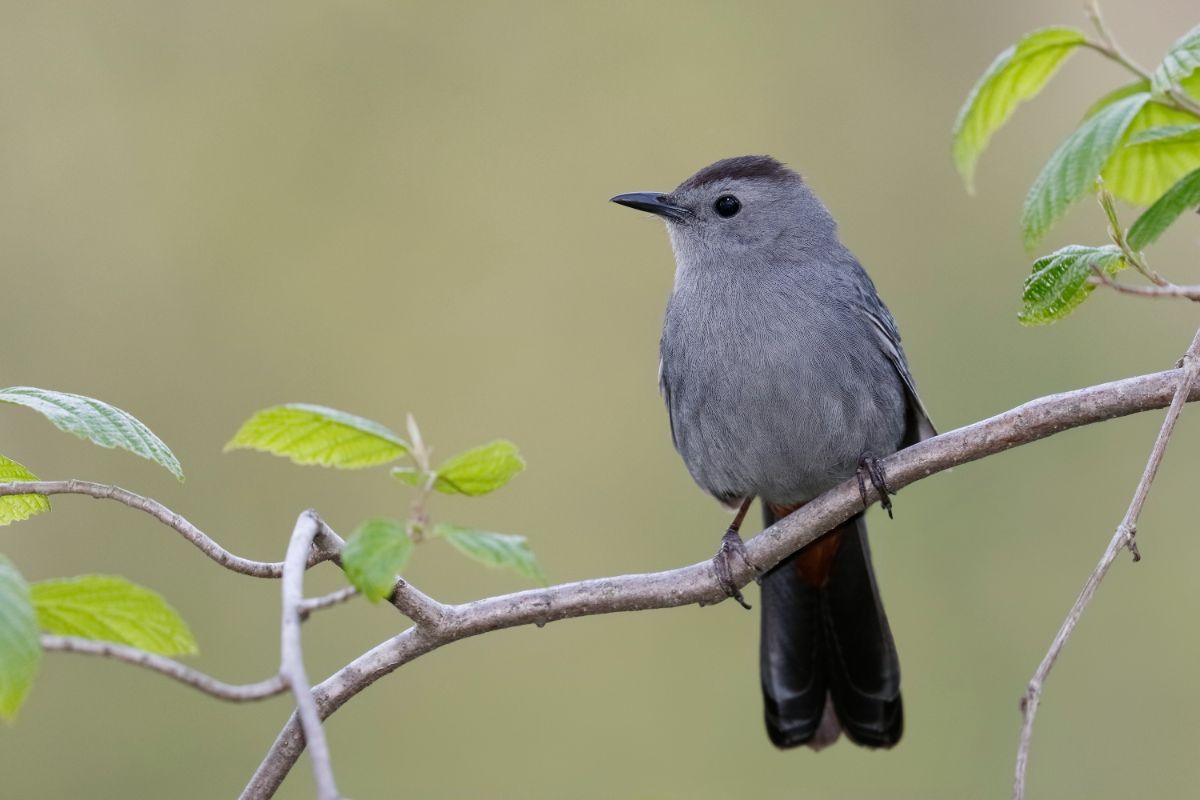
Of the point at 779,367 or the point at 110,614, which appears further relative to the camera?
the point at 779,367

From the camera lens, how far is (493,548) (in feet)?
5.44

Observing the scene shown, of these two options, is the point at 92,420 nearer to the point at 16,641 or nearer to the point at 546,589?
the point at 16,641

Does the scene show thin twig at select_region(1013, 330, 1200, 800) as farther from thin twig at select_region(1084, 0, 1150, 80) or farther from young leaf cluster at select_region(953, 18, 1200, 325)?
thin twig at select_region(1084, 0, 1150, 80)

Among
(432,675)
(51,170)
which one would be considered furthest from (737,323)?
(51,170)

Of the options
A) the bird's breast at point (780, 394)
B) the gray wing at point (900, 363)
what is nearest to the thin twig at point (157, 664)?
the bird's breast at point (780, 394)

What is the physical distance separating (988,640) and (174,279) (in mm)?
4619

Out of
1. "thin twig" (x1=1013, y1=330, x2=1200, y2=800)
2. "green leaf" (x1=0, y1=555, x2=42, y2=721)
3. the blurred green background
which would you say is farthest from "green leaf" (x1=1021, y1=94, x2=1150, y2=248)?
the blurred green background

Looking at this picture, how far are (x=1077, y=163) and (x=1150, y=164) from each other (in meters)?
0.50

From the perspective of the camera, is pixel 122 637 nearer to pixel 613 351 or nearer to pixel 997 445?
pixel 997 445

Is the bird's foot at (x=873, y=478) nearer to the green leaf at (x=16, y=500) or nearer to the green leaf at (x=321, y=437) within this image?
the green leaf at (x=321, y=437)

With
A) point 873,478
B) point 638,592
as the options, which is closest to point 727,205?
point 873,478

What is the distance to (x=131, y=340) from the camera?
267 inches

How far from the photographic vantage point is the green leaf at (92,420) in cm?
203

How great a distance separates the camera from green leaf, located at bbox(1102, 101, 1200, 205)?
242 centimetres
